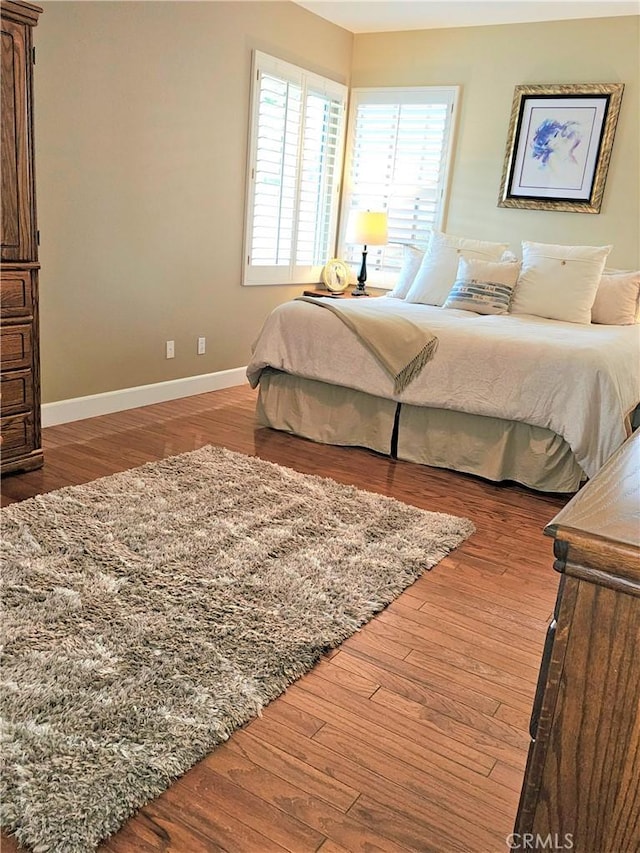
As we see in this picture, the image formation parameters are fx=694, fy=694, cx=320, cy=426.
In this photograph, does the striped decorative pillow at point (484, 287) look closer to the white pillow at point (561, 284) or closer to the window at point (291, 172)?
the white pillow at point (561, 284)

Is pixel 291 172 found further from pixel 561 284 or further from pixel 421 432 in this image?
pixel 421 432

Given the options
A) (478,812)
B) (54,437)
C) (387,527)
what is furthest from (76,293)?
(478,812)

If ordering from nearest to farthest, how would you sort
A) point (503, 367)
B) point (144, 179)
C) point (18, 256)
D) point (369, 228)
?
point (18, 256) < point (503, 367) < point (144, 179) < point (369, 228)

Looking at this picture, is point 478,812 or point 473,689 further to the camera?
point 473,689

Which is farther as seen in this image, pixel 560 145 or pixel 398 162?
pixel 398 162

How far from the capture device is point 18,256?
9.60ft

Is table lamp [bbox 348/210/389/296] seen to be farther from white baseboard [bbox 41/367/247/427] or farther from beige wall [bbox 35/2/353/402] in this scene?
white baseboard [bbox 41/367/247/427]

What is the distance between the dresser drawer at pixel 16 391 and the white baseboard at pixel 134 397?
2.43ft

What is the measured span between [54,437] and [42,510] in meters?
1.04

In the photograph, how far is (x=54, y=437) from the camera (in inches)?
145

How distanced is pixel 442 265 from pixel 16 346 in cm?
281

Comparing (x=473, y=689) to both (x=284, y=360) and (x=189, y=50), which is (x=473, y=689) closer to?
(x=284, y=360)

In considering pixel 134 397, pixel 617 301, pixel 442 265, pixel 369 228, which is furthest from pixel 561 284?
pixel 134 397

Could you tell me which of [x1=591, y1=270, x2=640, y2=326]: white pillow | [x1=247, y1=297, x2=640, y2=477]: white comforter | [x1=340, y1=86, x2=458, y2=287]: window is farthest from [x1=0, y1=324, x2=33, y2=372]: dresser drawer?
[x1=340, y1=86, x2=458, y2=287]: window
